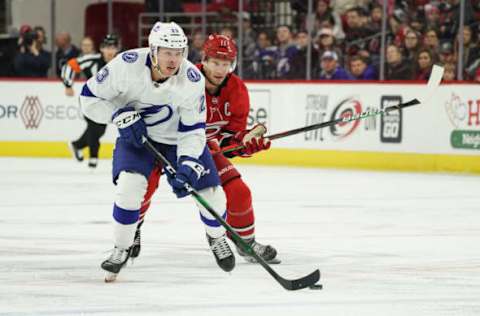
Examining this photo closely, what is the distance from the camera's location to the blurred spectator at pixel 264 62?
12539 millimetres

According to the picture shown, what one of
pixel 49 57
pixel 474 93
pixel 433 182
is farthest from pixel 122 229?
pixel 49 57

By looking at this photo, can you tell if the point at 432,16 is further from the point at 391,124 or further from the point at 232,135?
the point at 232,135

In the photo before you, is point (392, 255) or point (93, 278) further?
point (392, 255)

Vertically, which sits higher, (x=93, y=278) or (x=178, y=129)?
(x=178, y=129)

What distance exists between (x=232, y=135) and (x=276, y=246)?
0.78 metres

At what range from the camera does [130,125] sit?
4898mm

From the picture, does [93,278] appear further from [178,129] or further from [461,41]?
[461,41]

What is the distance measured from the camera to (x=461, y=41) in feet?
36.3

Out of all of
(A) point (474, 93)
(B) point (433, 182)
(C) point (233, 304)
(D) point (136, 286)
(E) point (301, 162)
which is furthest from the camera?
(E) point (301, 162)

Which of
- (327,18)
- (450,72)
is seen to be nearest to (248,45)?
(327,18)

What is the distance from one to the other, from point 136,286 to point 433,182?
18.1 ft

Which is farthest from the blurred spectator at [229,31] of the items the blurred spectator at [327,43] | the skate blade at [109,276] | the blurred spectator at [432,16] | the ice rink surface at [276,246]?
the skate blade at [109,276]

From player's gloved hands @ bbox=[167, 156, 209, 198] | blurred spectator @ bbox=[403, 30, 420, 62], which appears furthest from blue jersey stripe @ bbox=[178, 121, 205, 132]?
blurred spectator @ bbox=[403, 30, 420, 62]

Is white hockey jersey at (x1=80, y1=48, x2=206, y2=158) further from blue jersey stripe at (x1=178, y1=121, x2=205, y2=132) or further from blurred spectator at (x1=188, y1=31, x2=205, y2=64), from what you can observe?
blurred spectator at (x1=188, y1=31, x2=205, y2=64)
